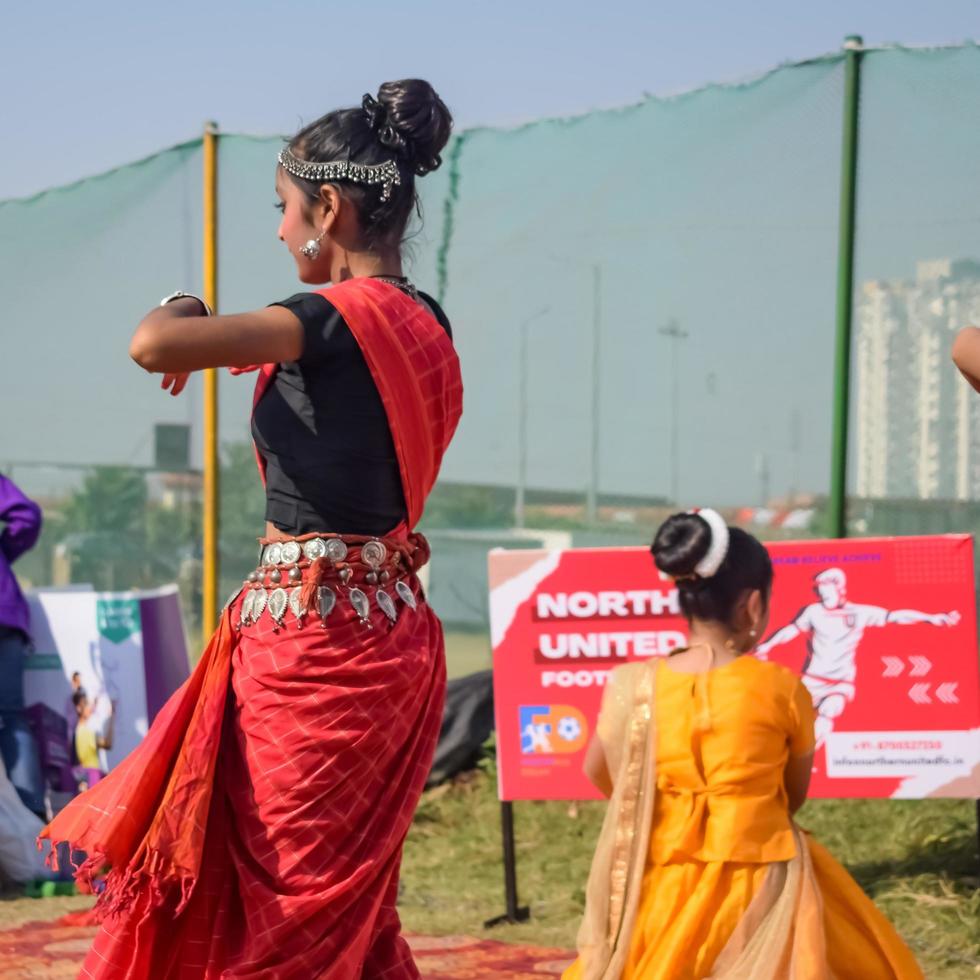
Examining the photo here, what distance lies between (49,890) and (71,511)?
2.15 meters

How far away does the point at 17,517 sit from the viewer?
5883 mm

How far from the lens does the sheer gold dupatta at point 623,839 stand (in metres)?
3.31

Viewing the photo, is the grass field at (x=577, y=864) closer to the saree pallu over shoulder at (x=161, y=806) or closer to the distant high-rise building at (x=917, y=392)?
the distant high-rise building at (x=917, y=392)

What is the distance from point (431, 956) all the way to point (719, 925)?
1.51m

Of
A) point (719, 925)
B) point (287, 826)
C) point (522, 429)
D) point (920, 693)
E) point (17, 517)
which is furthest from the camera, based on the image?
point (522, 429)

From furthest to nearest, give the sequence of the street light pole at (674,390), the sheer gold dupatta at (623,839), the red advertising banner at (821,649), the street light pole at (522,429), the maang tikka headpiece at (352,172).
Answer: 1. the street light pole at (522,429)
2. the street light pole at (674,390)
3. the red advertising banner at (821,649)
4. the sheer gold dupatta at (623,839)
5. the maang tikka headpiece at (352,172)

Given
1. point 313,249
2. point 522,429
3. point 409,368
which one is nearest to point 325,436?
point 409,368

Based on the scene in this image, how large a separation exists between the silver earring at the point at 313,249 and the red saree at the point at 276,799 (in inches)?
4.9

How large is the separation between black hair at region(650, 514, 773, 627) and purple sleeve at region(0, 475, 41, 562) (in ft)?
10.5

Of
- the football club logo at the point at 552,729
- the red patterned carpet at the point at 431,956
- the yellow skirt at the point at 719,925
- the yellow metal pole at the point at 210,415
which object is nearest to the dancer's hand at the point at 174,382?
the yellow skirt at the point at 719,925

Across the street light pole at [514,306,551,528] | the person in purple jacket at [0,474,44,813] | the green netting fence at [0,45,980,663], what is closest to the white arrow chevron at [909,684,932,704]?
the green netting fence at [0,45,980,663]

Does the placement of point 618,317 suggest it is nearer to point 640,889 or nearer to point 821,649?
point 821,649

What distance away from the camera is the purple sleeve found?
5.88 metres

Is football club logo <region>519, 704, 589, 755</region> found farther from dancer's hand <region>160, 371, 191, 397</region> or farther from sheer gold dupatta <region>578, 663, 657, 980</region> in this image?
dancer's hand <region>160, 371, 191, 397</region>
